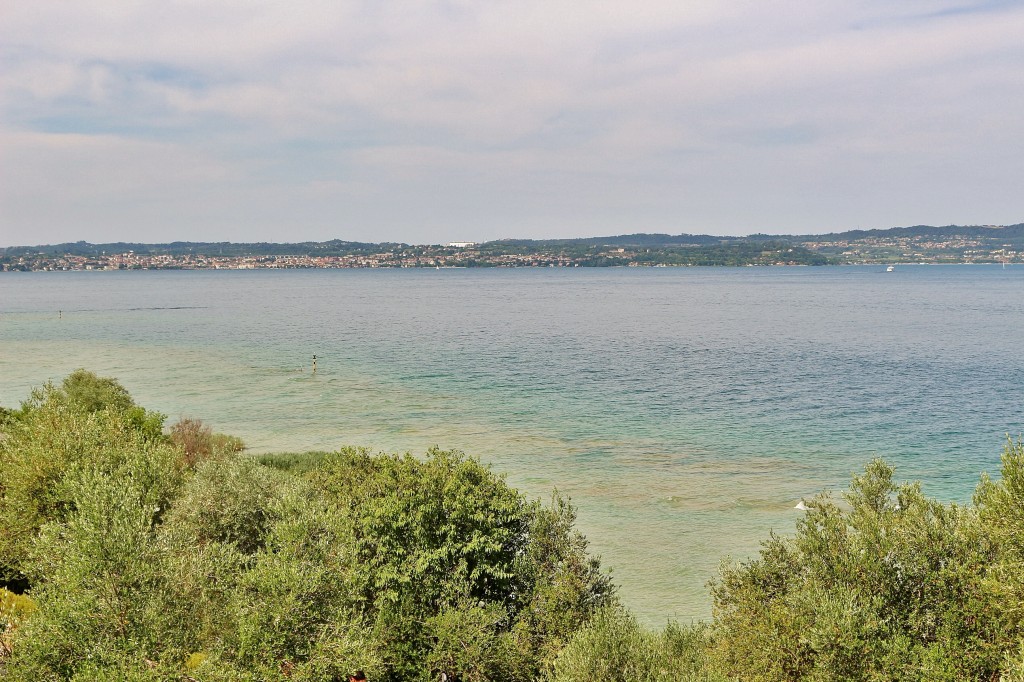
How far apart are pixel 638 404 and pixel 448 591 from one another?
194 ft

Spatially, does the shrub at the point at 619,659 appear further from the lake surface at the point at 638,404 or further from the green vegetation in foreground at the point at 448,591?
the lake surface at the point at 638,404

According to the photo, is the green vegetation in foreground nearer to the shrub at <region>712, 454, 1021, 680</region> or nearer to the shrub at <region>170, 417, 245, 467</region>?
the shrub at <region>712, 454, 1021, 680</region>

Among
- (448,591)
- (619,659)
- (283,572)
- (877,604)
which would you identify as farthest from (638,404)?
(283,572)

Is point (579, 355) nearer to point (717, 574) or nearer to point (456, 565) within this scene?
point (717, 574)

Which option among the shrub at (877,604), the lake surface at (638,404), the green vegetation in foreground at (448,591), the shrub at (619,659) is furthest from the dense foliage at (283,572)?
the lake surface at (638,404)

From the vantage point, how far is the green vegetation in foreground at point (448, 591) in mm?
24844

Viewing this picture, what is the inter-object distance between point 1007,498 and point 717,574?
2163cm

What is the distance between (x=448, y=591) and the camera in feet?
106

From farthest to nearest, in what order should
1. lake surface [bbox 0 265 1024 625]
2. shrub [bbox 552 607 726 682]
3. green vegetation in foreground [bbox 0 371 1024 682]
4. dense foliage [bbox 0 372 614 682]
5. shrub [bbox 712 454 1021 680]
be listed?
lake surface [bbox 0 265 1024 625] → shrub [bbox 552 607 726 682] → dense foliage [bbox 0 372 614 682] → green vegetation in foreground [bbox 0 371 1024 682] → shrub [bbox 712 454 1021 680]

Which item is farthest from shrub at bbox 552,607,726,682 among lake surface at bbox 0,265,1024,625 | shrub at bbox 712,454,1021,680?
lake surface at bbox 0,265,1024,625

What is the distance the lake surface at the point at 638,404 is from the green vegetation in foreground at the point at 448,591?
1216 cm

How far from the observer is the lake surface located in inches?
2170

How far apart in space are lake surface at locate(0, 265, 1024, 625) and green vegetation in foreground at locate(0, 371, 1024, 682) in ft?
39.9

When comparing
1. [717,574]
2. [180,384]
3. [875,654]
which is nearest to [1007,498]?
[875,654]
